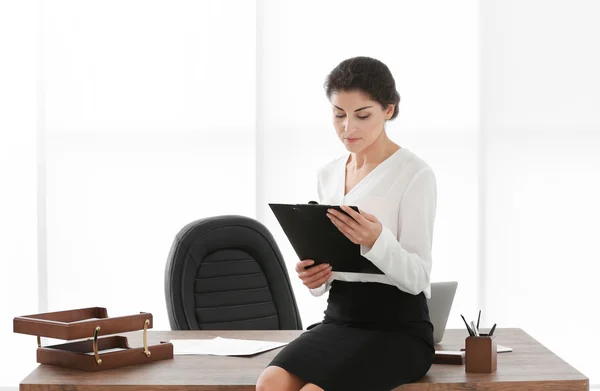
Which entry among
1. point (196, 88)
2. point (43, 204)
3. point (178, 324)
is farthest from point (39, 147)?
point (178, 324)

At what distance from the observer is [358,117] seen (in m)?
2.25

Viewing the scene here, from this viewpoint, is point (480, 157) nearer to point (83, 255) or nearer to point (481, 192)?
point (481, 192)

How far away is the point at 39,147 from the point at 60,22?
755 mm

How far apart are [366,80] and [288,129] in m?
2.51

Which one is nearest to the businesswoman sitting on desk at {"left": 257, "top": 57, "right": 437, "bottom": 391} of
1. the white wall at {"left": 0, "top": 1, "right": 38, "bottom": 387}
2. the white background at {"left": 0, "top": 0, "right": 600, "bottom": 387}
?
the white background at {"left": 0, "top": 0, "right": 600, "bottom": 387}

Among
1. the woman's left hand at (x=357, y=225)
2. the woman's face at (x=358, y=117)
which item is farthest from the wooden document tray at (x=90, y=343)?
the woman's face at (x=358, y=117)

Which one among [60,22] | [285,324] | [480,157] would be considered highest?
[60,22]

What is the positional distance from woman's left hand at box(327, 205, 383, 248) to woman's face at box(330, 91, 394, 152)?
1.06 feet

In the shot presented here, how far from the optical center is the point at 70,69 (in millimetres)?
4754

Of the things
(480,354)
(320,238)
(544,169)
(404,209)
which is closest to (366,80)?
(404,209)

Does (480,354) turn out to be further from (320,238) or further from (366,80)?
(366,80)

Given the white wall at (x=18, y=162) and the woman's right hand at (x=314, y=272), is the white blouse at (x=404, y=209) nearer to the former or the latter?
the woman's right hand at (x=314, y=272)

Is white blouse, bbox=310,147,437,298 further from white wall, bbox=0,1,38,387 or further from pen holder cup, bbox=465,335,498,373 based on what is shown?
white wall, bbox=0,1,38,387

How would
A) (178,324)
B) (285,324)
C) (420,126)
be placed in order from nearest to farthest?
(178,324) → (285,324) → (420,126)
